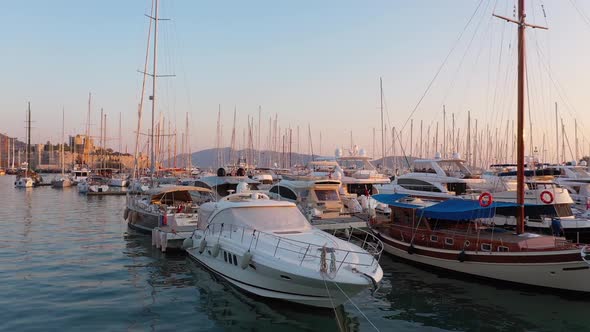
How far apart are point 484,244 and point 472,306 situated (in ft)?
10.6

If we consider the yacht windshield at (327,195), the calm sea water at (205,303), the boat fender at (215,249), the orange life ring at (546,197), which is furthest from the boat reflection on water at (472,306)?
the yacht windshield at (327,195)

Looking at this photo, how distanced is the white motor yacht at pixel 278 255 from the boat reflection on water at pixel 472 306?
181cm

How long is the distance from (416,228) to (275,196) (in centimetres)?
1214

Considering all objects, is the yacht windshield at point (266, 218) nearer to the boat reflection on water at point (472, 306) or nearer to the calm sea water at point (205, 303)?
the calm sea water at point (205, 303)

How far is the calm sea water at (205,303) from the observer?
11.5 m

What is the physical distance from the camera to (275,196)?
2875 centimetres

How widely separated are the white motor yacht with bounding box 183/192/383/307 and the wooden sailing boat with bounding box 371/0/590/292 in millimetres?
4306

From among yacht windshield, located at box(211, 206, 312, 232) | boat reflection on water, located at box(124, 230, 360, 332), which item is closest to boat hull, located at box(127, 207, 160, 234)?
boat reflection on water, located at box(124, 230, 360, 332)

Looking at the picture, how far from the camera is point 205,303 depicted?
43.4 feet

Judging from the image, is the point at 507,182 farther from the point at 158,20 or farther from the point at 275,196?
the point at 158,20

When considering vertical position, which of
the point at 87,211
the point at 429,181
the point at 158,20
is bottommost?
the point at 87,211

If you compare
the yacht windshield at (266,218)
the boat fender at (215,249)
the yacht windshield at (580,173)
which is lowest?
the boat fender at (215,249)

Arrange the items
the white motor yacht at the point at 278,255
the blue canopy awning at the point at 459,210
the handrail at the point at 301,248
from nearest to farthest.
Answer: the white motor yacht at the point at 278,255, the handrail at the point at 301,248, the blue canopy awning at the point at 459,210

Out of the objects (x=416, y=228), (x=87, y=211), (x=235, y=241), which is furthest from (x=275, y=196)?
(x=87, y=211)
